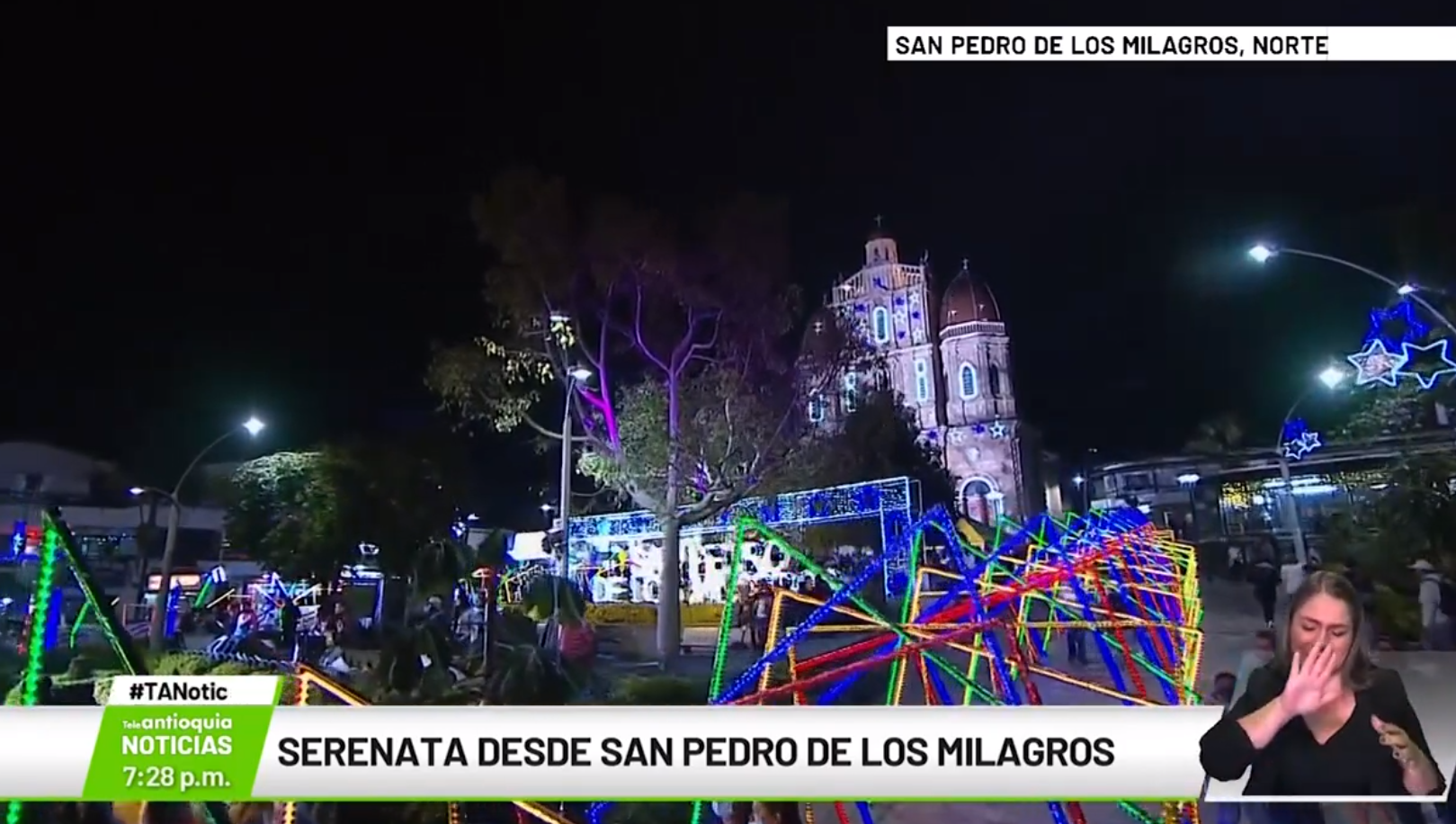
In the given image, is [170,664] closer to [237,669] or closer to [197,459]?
[237,669]

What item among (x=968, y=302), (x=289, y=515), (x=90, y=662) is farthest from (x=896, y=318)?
(x=90, y=662)

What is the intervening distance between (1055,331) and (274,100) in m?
2.17

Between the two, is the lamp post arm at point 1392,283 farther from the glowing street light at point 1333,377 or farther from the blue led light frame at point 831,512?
the blue led light frame at point 831,512

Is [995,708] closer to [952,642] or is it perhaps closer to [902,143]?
[952,642]

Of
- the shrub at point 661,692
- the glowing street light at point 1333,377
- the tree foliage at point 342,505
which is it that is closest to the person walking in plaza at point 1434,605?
the glowing street light at point 1333,377

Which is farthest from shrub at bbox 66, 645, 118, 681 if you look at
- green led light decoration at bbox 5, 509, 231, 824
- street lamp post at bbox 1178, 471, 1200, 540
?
street lamp post at bbox 1178, 471, 1200, 540

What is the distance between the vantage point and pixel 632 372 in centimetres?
235

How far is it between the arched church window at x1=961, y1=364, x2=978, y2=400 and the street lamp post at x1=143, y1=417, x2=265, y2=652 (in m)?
1.72

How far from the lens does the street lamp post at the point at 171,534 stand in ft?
7.16

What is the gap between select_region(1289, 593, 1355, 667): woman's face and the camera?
2035 millimetres

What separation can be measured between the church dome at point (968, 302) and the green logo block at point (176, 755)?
180 centimetres

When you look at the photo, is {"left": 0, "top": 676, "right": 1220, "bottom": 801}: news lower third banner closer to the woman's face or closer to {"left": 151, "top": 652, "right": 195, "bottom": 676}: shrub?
{"left": 151, "top": 652, "right": 195, "bottom": 676}: shrub

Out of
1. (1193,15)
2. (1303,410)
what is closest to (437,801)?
(1303,410)

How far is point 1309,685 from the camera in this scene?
2012mm
